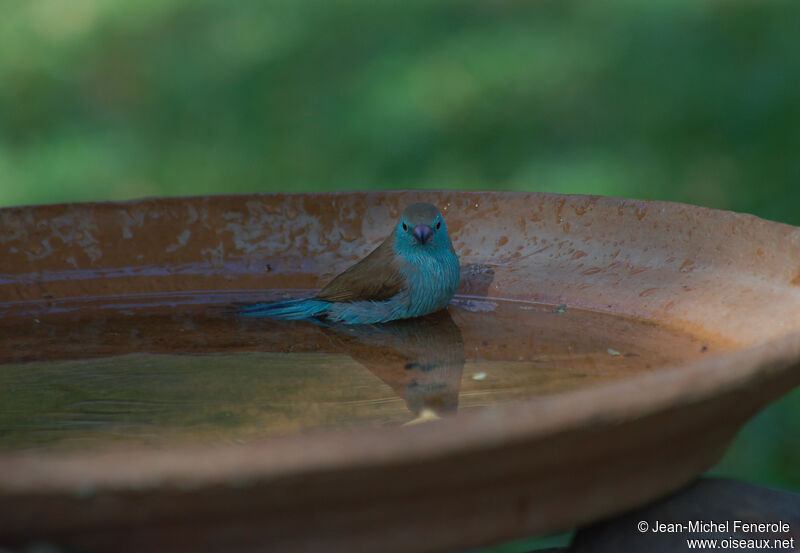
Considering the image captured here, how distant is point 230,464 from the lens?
1265 millimetres

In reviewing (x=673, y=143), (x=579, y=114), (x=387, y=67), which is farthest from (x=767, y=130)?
(x=387, y=67)

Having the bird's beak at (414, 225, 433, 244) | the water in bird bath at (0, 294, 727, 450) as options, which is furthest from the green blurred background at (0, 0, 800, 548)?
the water in bird bath at (0, 294, 727, 450)

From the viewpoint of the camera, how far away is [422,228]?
2914mm

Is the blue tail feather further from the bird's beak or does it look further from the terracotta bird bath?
the bird's beak

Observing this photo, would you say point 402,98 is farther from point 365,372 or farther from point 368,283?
point 365,372

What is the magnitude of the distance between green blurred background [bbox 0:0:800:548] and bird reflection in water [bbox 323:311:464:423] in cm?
288

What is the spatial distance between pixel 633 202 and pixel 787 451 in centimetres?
170

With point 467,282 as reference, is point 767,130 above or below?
above

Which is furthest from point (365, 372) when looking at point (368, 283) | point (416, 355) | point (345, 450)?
point (345, 450)

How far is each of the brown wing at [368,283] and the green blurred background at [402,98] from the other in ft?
9.01

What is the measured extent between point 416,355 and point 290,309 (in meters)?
0.59

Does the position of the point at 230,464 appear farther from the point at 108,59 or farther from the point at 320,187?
the point at 108,59

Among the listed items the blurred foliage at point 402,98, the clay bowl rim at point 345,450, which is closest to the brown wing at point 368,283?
the clay bowl rim at point 345,450

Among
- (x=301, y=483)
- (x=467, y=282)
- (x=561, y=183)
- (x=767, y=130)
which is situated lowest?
(x=301, y=483)
